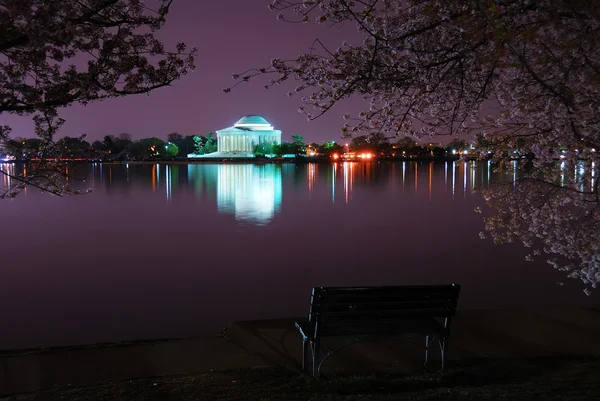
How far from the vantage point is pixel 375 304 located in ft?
20.0

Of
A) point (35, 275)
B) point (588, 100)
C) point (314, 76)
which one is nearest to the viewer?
point (588, 100)

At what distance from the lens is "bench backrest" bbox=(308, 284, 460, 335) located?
5961mm

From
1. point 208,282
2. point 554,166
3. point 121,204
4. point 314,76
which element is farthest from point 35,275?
point 121,204

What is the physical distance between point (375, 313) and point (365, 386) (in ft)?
2.71

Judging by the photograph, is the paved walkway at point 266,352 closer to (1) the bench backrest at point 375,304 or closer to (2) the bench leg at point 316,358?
(2) the bench leg at point 316,358

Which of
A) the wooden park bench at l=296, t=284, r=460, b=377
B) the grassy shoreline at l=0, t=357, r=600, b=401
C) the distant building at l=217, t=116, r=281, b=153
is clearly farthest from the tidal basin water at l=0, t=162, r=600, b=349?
the distant building at l=217, t=116, r=281, b=153

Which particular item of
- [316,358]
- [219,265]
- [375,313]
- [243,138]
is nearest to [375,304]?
[375,313]

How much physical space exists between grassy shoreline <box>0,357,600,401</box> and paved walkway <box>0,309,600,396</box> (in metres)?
0.37

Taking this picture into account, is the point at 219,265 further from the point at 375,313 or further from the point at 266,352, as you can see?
the point at 375,313

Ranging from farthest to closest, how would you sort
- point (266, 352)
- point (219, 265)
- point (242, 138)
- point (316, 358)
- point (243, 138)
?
point (243, 138) → point (242, 138) → point (219, 265) → point (266, 352) → point (316, 358)

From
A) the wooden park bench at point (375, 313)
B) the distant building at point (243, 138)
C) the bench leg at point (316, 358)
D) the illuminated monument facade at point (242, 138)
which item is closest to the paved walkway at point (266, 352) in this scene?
the bench leg at point (316, 358)

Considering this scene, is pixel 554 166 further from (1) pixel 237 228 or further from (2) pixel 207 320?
(1) pixel 237 228

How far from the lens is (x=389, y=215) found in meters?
27.2

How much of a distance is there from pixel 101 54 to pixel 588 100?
5.68 m
